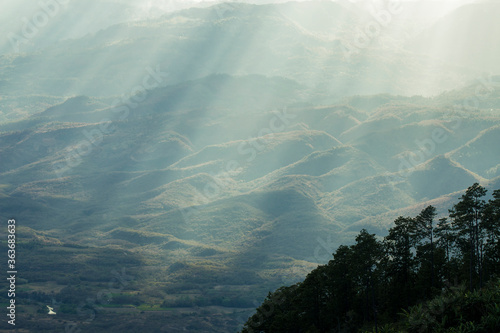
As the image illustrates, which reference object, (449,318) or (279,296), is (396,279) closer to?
(279,296)

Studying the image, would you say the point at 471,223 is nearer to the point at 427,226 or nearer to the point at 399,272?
the point at 427,226

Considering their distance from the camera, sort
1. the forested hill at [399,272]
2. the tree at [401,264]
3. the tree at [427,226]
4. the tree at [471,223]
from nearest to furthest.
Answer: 1. the tree at [471,223]
2. the forested hill at [399,272]
3. the tree at [427,226]
4. the tree at [401,264]

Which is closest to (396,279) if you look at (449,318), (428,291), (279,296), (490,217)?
(428,291)

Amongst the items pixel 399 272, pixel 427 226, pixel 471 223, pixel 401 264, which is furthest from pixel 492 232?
pixel 399 272

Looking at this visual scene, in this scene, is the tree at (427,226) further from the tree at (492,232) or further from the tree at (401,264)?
the tree at (492,232)

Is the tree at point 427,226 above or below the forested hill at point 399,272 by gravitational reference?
above

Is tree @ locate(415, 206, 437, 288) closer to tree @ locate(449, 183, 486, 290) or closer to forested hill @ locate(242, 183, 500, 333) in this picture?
forested hill @ locate(242, 183, 500, 333)

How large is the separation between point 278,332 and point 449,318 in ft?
160

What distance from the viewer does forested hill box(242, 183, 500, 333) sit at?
85.5 m

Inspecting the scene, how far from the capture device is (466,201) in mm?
83312

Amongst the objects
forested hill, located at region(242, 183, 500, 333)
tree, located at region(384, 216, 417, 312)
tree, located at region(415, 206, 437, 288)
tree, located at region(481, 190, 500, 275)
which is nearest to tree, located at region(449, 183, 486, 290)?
forested hill, located at region(242, 183, 500, 333)

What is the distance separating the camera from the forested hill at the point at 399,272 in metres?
85.5

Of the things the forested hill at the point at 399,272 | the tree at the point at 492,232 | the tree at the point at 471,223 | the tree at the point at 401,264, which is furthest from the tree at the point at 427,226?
the tree at the point at 492,232

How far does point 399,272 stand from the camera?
95.1 meters
